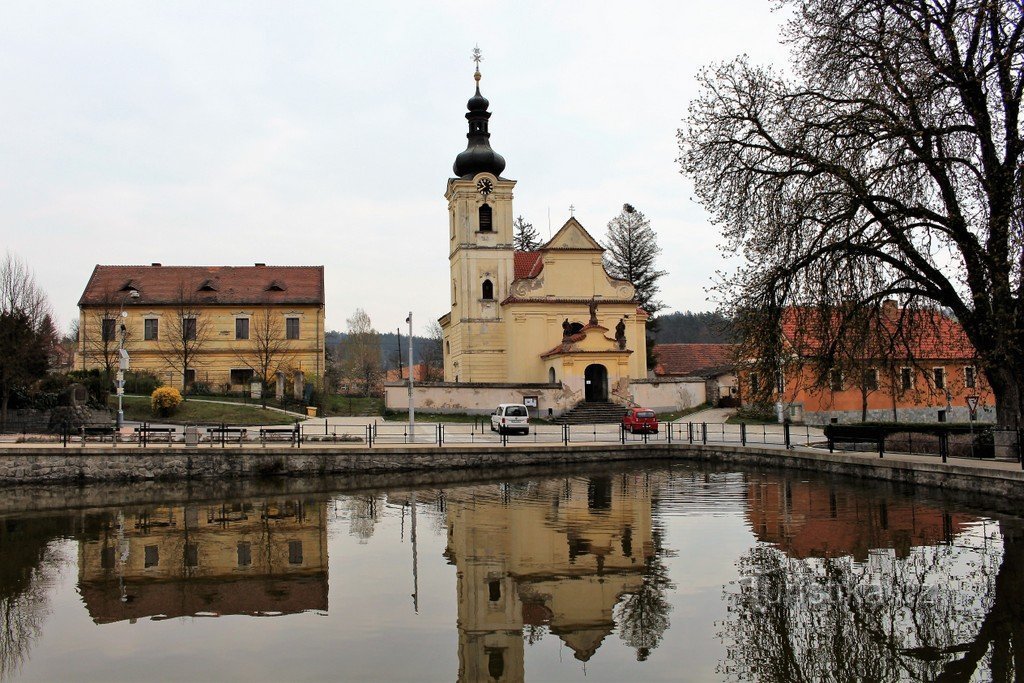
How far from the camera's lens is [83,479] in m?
28.5

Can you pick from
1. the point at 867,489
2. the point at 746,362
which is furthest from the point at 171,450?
the point at 867,489

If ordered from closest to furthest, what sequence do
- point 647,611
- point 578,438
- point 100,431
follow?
point 647,611, point 100,431, point 578,438

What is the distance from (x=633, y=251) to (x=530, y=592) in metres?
65.0

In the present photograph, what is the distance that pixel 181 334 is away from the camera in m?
55.2

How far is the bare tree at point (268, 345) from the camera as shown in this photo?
5619 cm

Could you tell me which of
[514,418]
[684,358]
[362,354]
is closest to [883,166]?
[514,418]

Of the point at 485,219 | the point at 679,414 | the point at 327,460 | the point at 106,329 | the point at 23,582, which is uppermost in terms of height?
the point at 485,219

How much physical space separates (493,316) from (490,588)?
43.0 metres

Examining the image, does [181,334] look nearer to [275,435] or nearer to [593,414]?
[275,435]

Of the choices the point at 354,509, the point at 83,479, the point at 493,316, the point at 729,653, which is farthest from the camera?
the point at 493,316

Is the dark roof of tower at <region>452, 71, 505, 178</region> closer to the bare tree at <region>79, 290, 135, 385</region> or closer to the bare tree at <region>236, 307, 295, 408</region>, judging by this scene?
the bare tree at <region>236, 307, 295, 408</region>

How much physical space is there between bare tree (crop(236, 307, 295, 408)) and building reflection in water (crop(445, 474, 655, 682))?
3507 cm

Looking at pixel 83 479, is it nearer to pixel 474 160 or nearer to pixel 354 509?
pixel 354 509

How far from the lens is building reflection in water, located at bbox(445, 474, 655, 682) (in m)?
10.4
